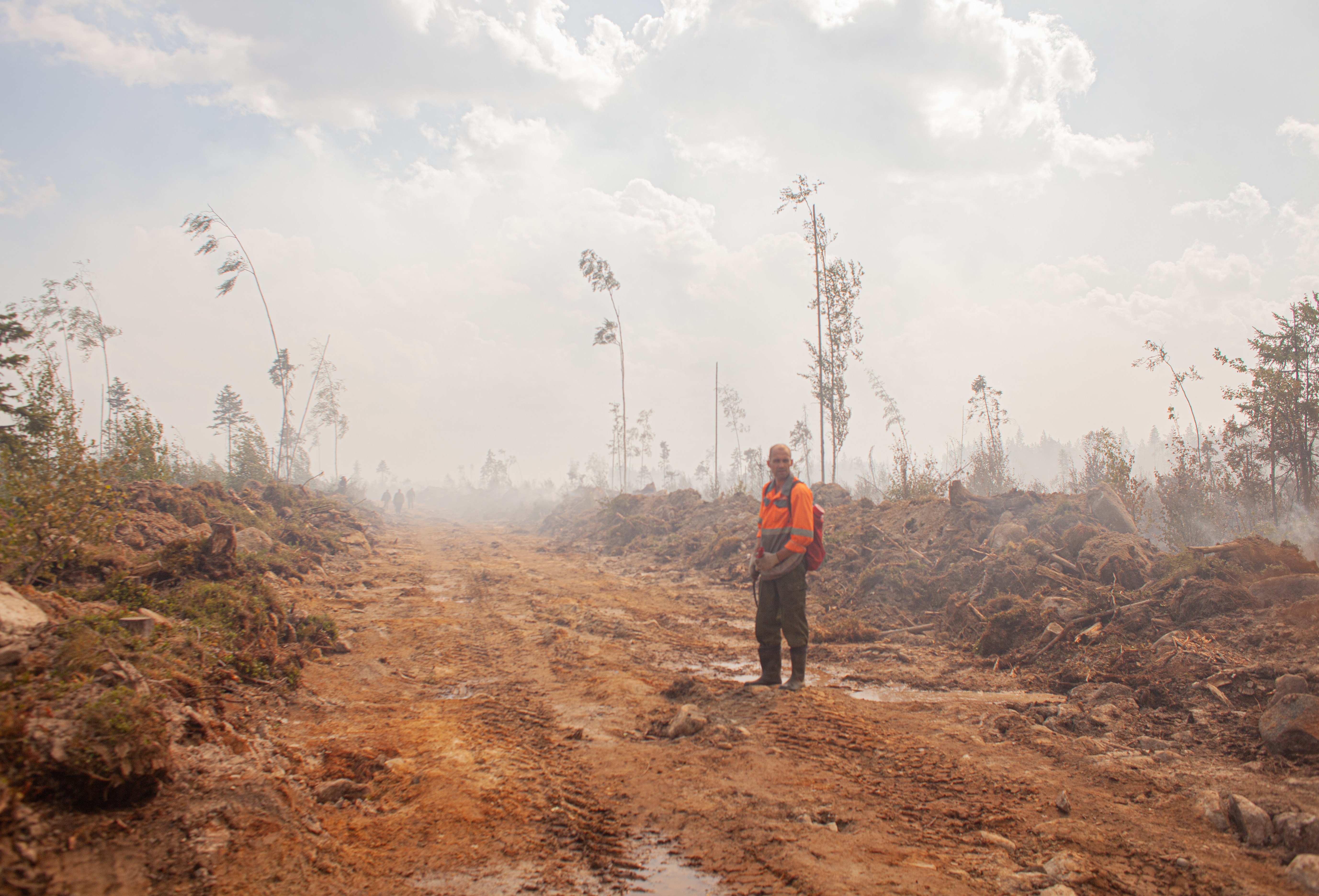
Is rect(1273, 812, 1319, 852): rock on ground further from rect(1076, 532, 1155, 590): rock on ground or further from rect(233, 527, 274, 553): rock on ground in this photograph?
rect(233, 527, 274, 553): rock on ground

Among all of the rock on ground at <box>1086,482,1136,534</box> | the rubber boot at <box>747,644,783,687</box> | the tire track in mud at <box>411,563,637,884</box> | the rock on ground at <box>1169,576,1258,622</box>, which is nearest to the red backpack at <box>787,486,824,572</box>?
the rubber boot at <box>747,644,783,687</box>

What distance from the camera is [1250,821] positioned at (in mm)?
2758

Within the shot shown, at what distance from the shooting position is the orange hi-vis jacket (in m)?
5.34

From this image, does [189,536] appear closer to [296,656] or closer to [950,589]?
[296,656]

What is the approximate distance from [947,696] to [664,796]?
3569 millimetres

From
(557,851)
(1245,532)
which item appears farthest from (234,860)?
(1245,532)

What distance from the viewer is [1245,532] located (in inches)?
508

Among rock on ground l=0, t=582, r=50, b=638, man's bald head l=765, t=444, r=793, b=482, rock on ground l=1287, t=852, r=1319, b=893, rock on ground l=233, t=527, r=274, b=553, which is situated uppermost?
man's bald head l=765, t=444, r=793, b=482

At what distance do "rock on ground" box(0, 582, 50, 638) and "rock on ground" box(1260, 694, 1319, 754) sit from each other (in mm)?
7482

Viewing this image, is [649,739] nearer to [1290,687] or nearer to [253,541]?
[1290,687]

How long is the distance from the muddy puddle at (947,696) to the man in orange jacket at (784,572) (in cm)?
72

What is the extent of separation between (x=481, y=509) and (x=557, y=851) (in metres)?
58.7

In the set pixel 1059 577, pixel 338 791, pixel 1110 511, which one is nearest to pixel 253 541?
pixel 338 791

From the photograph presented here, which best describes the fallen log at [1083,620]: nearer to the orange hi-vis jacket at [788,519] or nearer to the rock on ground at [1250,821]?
the orange hi-vis jacket at [788,519]
